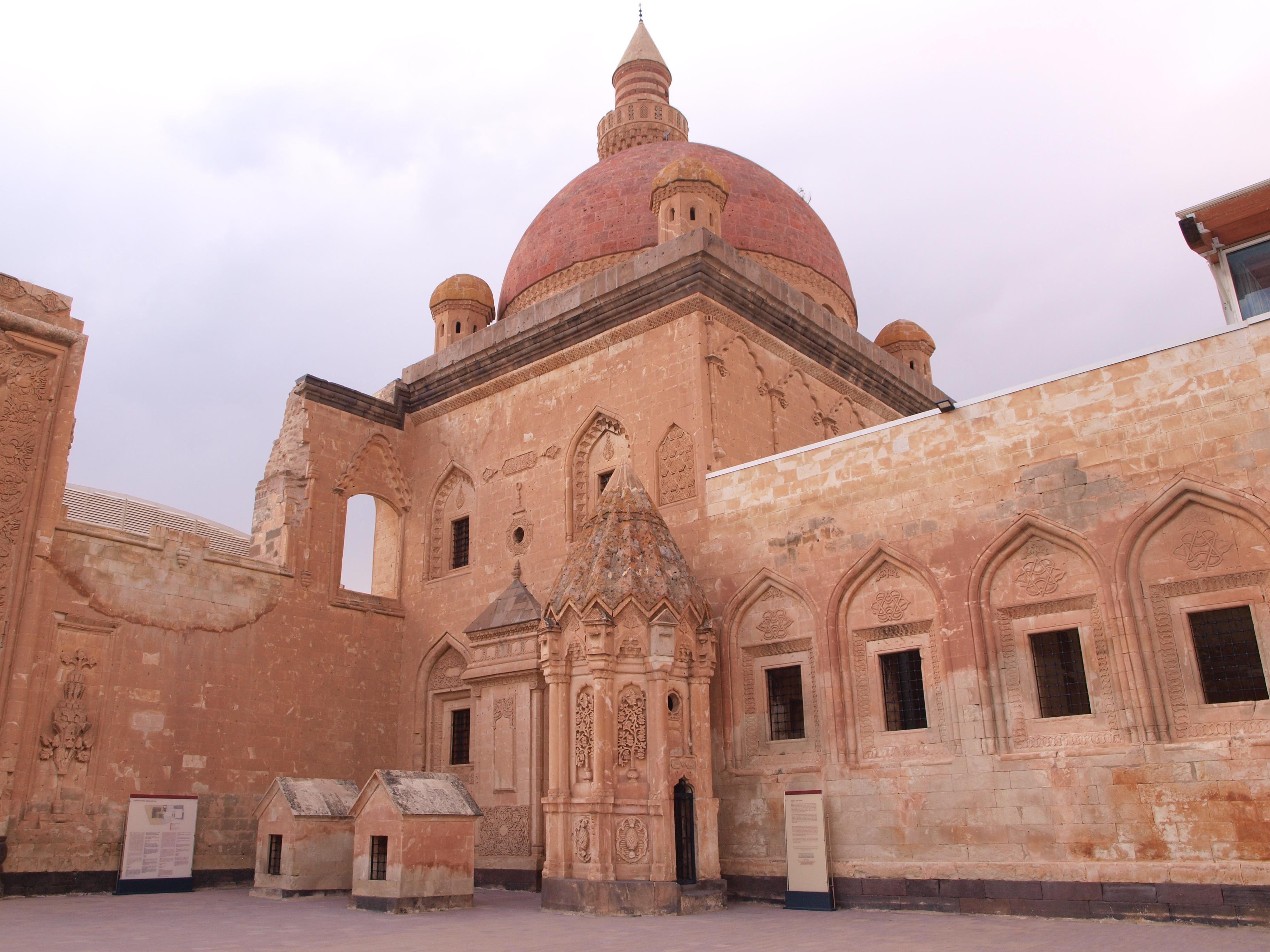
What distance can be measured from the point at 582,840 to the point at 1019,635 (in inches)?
189

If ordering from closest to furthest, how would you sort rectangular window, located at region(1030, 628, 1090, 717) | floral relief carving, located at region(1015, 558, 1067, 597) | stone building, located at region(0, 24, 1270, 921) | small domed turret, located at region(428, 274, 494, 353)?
stone building, located at region(0, 24, 1270, 921) < rectangular window, located at region(1030, 628, 1090, 717) < floral relief carving, located at region(1015, 558, 1067, 597) < small domed turret, located at region(428, 274, 494, 353)

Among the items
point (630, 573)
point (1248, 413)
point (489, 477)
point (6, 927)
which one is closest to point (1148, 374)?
point (1248, 413)

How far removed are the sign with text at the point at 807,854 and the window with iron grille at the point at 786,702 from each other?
94 cm

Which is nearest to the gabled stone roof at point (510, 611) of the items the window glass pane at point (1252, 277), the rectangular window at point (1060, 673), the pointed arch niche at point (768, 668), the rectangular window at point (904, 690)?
the pointed arch niche at point (768, 668)

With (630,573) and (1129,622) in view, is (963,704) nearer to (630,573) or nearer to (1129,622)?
(1129,622)

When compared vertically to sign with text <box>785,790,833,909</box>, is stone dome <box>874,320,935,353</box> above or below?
above

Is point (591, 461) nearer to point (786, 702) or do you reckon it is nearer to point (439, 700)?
point (439, 700)

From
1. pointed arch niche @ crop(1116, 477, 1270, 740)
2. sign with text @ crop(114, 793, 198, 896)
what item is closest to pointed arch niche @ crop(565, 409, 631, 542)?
sign with text @ crop(114, 793, 198, 896)

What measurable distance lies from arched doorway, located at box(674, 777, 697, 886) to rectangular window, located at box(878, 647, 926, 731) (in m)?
2.24

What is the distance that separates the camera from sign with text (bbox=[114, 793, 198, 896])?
11.7 meters

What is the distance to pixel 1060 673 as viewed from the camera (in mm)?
9539

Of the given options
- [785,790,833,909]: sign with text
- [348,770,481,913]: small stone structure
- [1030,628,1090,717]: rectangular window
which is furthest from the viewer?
[785,790,833,909]: sign with text

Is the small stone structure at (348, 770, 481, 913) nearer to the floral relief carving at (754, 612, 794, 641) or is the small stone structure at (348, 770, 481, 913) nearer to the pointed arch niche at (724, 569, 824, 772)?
the pointed arch niche at (724, 569, 824, 772)

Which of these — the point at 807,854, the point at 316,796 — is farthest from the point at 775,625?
the point at 316,796
